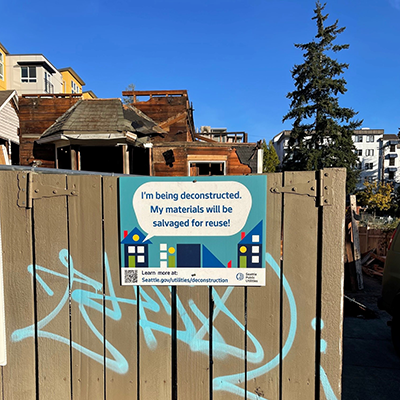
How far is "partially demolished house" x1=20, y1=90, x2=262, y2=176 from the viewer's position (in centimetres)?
968

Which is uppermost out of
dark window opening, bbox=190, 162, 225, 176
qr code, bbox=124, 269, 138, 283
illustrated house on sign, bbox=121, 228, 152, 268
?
dark window opening, bbox=190, 162, 225, 176

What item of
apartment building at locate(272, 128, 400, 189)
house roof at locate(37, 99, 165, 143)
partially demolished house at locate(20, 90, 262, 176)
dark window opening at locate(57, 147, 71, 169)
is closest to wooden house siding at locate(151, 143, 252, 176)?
partially demolished house at locate(20, 90, 262, 176)

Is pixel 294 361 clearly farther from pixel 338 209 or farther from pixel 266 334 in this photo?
pixel 338 209

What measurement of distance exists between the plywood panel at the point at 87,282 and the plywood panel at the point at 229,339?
2.63 feet

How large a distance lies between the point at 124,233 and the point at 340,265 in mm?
1463

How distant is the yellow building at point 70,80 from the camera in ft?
122

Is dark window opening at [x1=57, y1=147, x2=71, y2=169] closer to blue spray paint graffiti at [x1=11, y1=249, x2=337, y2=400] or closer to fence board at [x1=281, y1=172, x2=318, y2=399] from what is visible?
blue spray paint graffiti at [x1=11, y1=249, x2=337, y2=400]

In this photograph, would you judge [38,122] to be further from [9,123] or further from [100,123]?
[100,123]

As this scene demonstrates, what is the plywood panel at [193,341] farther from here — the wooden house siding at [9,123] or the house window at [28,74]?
the house window at [28,74]

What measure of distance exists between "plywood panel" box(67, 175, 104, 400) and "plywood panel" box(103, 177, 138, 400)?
0.05 meters

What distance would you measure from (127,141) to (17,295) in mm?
8231

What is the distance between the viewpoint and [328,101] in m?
28.1

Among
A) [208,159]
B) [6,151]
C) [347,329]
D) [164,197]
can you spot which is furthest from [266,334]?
[6,151]

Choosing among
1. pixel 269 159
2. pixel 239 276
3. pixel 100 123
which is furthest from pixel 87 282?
pixel 269 159
